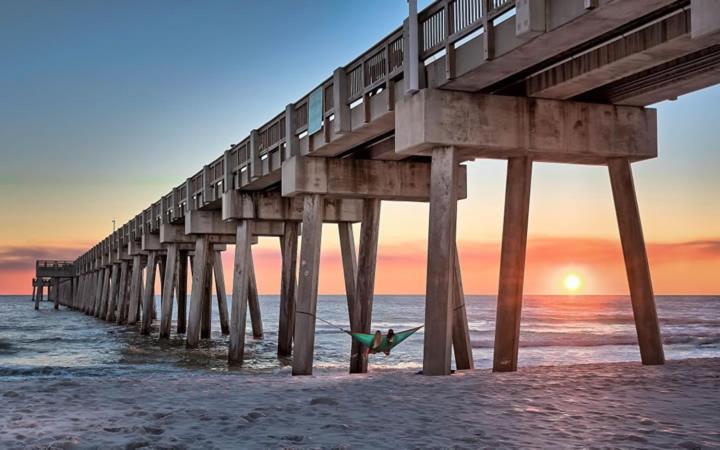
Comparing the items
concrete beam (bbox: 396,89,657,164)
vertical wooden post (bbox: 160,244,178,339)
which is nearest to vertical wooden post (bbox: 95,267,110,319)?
vertical wooden post (bbox: 160,244,178,339)

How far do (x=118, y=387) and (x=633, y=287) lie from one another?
9861mm

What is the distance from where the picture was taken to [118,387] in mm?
13258

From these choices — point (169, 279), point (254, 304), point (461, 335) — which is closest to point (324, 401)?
point (461, 335)

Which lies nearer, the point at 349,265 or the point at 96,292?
the point at 349,265

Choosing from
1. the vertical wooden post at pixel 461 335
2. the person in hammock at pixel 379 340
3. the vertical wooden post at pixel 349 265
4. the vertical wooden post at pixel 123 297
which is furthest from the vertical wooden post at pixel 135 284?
the person in hammock at pixel 379 340

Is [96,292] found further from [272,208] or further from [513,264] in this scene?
[513,264]

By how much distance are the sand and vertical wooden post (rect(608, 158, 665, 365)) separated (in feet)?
6.29

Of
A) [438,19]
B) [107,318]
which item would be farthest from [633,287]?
[107,318]

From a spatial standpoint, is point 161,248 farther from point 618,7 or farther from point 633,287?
point 618,7

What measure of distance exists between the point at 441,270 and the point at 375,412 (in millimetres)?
5111

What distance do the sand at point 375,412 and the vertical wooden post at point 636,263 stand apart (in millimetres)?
1916

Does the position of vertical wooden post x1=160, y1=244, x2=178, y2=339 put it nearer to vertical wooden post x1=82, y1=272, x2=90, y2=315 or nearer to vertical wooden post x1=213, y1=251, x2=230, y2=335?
vertical wooden post x1=213, y1=251, x2=230, y2=335

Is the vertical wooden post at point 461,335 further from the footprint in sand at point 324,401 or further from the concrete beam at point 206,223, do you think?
the concrete beam at point 206,223

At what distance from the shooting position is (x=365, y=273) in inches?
885
